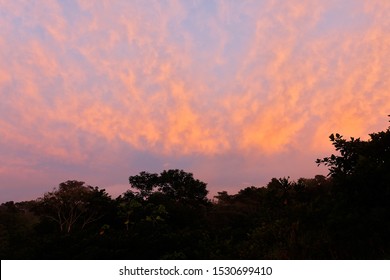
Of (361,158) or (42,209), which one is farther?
(42,209)

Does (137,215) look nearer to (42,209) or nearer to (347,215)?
(42,209)

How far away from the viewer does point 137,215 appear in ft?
73.6

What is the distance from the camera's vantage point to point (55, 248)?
52.6 feet

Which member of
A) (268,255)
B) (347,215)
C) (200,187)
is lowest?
(268,255)

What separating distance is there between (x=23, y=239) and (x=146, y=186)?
36168mm

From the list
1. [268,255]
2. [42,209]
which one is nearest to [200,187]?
[42,209]

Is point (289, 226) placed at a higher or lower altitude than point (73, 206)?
lower

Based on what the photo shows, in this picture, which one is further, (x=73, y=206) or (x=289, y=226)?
(x=73, y=206)

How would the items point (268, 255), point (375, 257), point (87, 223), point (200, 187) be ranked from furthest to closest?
point (200, 187) < point (87, 223) < point (268, 255) < point (375, 257)

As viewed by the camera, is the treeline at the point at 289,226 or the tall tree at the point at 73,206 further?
the tall tree at the point at 73,206

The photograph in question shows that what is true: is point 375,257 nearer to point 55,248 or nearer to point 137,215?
point 55,248

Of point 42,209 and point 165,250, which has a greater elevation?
point 42,209

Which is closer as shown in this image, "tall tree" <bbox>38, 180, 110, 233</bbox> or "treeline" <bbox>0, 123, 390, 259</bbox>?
"treeline" <bbox>0, 123, 390, 259</bbox>

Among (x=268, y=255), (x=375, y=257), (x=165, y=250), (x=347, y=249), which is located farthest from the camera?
(x=165, y=250)
